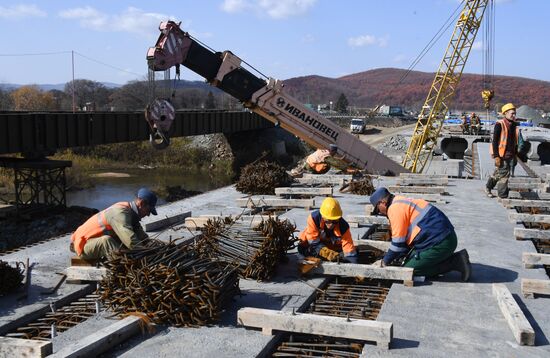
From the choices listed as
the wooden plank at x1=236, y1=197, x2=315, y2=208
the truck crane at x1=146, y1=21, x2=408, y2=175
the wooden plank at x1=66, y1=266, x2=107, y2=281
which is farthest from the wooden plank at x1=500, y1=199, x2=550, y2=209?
the wooden plank at x1=66, y1=266, x2=107, y2=281

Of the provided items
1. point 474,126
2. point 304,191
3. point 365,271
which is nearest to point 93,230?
point 365,271

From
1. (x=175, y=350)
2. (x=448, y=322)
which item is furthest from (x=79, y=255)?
(x=448, y=322)

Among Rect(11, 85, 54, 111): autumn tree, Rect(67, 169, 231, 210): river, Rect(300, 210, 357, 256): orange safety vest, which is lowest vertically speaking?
Rect(67, 169, 231, 210): river

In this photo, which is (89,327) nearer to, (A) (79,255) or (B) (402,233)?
(A) (79,255)

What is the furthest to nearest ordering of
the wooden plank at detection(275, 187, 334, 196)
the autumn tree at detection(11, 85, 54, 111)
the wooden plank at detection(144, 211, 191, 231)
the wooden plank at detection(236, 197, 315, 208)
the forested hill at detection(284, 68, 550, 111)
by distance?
1. the forested hill at detection(284, 68, 550, 111)
2. the autumn tree at detection(11, 85, 54, 111)
3. the wooden plank at detection(275, 187, 334, 196)
4. the wooden plank at detection(236, 197, 315, 208)
5. the wooden plank at detection(144, 211, 191, 231)

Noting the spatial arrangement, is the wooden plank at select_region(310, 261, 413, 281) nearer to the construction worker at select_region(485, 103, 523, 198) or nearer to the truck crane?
the construction worker at select_region(485, 103, 523, 198)

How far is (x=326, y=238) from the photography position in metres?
7.50

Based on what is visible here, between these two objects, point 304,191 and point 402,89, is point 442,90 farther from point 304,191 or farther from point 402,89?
point 402,89

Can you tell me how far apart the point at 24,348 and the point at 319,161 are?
14.5 metres

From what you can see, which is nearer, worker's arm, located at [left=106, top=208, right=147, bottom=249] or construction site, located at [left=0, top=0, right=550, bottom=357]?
construction site, located at [left=0, top=0, right=550, bottom=357]

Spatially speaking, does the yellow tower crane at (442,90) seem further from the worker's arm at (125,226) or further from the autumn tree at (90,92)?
the autumn tree at (90,92)

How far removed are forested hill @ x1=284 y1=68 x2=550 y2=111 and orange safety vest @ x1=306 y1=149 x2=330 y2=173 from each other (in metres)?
96.9

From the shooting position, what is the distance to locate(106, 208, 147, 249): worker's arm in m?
6.62

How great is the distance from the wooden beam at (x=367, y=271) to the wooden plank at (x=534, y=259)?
2.01 m
